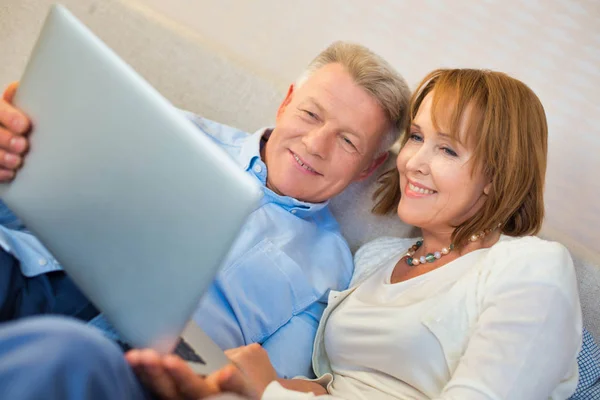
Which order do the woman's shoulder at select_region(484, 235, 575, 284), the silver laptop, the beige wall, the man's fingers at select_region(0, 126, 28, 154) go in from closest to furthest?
the silver laptop
the man's fingers at select_region(0, 126, 28, 154)
the woman's shoulder at select_region(484, 235, 575, 284)
the beige wall

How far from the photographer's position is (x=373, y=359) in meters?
1.20

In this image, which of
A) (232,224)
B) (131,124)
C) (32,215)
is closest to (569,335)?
(232,224)

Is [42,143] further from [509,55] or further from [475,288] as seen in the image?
[509,55]

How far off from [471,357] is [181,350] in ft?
1.59

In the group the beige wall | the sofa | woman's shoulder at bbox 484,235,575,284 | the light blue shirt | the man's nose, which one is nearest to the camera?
woman's shoulder at bbox 484,235,575,284

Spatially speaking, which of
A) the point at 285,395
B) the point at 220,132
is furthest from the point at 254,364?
the point at 220,132

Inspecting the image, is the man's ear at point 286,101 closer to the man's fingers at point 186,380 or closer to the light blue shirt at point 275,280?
the light blue shirt at point 275,280

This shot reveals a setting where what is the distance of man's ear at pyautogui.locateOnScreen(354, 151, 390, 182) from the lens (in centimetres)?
159

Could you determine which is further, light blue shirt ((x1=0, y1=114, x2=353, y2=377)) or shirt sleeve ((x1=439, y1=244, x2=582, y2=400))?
light blue shirt ((x1=0, y1=114, x2=353, y2=377))

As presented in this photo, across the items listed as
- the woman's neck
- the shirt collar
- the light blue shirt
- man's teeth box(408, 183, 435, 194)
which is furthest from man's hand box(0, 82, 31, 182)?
the woman's neck

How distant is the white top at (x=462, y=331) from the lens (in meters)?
0.96

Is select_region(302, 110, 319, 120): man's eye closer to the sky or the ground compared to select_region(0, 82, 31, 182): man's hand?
closer to the sky

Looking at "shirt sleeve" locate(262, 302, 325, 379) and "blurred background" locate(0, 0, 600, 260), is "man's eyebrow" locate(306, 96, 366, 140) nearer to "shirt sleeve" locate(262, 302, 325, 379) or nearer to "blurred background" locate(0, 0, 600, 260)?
"blurred background" locate(0, 0, 600, 260)

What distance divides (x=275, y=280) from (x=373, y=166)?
44cm
